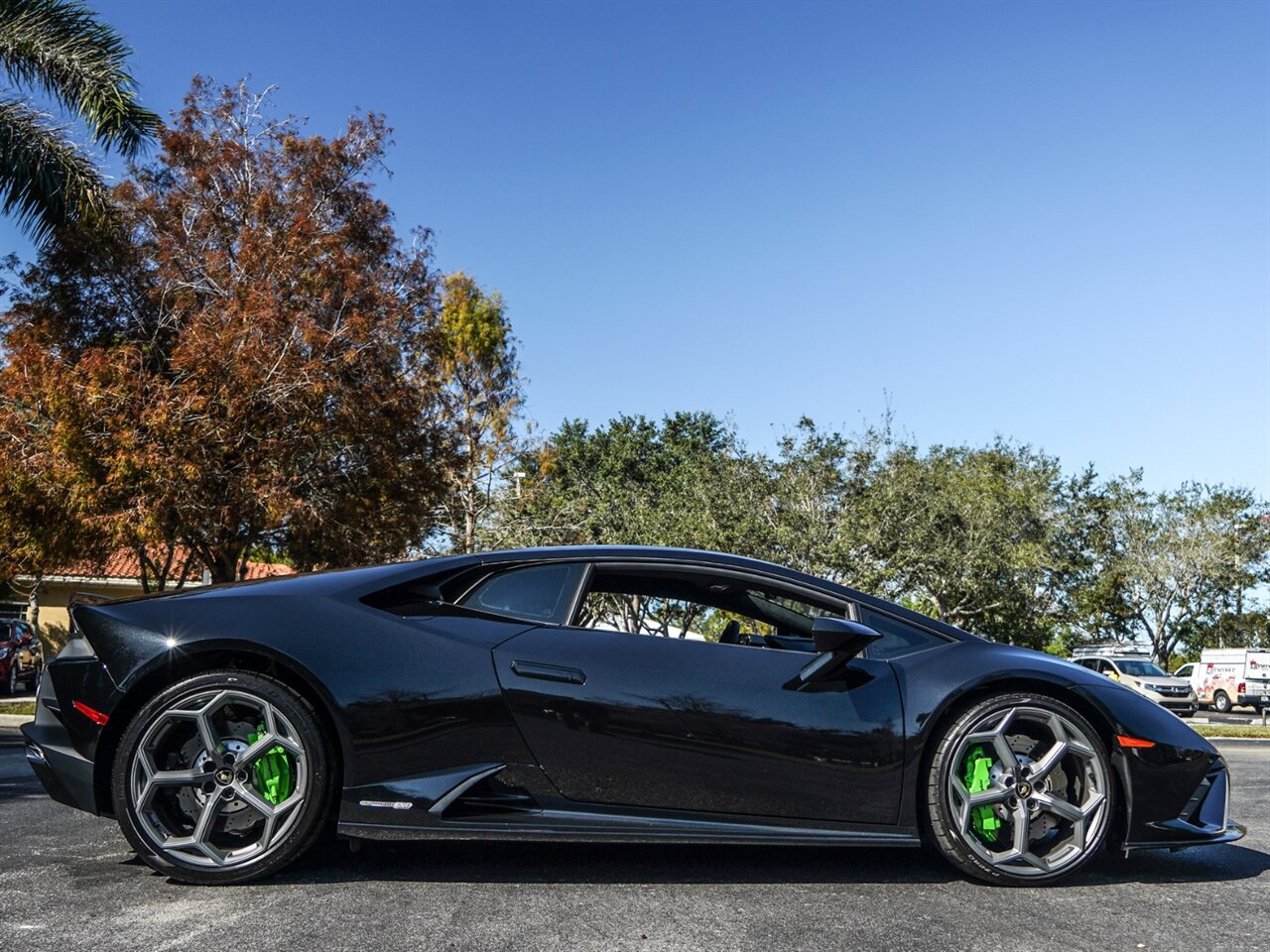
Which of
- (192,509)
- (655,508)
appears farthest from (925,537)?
(192,509)

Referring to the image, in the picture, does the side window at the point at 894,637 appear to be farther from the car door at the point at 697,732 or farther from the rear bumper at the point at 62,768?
the rear bumper at the point at 62,768

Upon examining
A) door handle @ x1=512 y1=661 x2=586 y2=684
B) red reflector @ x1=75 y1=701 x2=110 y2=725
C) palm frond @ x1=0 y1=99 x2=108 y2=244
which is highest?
palm frond @ x1=0 y1=99 x2=108 y2=244

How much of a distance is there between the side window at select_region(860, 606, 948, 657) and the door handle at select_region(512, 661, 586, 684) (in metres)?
1.08

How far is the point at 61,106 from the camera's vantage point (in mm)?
15094

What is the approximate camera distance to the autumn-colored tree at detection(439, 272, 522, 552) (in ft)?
83.8

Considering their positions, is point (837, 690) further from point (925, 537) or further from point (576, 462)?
point (576, 462)

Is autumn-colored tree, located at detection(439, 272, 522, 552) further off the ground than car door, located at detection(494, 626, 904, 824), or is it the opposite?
autumn-colored tree, located at detection(439, 272, 522, 552)

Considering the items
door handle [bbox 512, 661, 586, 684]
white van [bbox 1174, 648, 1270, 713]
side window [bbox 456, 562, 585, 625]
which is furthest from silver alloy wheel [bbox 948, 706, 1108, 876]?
white van [bbox 1174, 648, 1270, 713]

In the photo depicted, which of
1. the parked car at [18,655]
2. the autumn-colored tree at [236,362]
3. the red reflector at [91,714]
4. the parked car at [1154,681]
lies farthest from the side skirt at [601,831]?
the parked car at [1154,681]

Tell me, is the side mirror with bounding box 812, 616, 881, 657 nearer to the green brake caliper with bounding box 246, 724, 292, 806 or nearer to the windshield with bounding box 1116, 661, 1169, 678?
the green brake caliper with bounding box 246, 724, 292, 806

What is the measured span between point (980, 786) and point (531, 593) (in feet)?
5.73

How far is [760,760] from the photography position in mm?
3672

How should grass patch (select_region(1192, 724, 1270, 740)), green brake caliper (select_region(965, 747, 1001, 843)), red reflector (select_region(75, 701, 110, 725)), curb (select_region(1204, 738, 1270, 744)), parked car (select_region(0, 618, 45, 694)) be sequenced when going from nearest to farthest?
red reflector (select_region(75, 701, 110, 725))
green brake caliper (select_region(965, 747, 1001, 843))
curb (select_region(1204, 738, 1270, 744))
grass patch (select_region(1192, 724, 1270, 740))
parked car (select_region(0, 618, 45, 694))

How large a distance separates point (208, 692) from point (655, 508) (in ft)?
90.2
